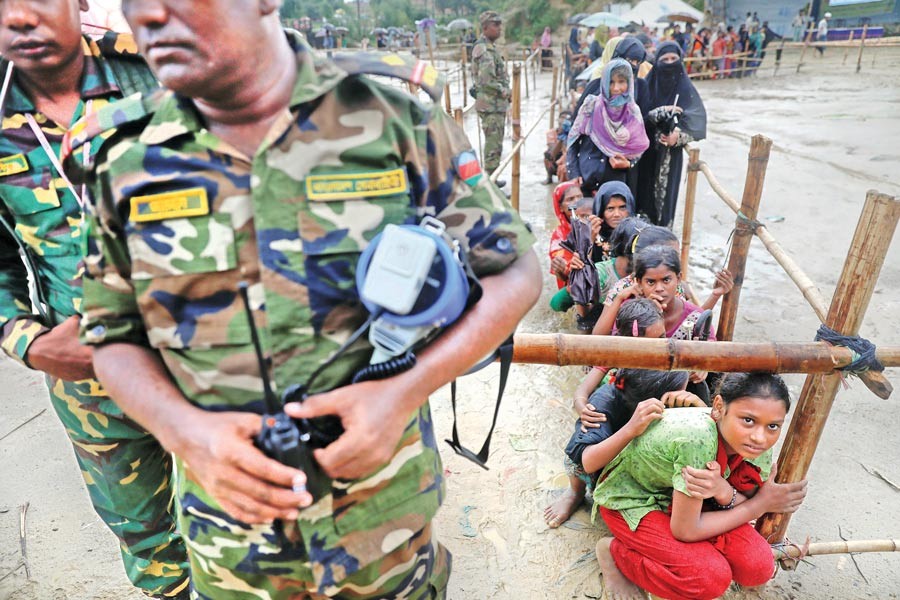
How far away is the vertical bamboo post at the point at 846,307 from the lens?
1.69m

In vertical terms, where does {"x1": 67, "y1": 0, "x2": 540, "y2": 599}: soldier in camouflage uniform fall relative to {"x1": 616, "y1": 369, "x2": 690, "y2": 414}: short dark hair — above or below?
above

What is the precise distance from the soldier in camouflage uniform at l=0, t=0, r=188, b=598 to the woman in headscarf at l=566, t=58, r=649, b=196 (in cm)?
390

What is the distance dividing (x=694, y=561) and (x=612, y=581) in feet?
1.12

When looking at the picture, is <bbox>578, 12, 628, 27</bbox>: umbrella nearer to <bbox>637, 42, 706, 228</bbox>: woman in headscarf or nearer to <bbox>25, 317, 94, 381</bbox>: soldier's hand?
<bbox>637, 42, 706, 228</bbox>: woman in headscarf

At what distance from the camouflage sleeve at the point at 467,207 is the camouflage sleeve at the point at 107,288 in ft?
1.74

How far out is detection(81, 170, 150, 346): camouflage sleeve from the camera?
96cm

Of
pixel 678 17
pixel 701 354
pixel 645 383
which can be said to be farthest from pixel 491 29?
pixel 678 17

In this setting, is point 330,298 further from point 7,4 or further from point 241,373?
point 7,4

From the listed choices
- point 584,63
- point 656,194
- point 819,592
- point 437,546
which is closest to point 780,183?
point 656,194

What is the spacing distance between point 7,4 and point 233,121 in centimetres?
82

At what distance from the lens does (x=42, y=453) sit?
2.95 metres

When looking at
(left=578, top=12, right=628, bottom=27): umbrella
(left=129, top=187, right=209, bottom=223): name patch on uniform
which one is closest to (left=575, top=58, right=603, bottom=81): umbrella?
(left=129, top=187, right=209, bottom=223): name patch on uniform

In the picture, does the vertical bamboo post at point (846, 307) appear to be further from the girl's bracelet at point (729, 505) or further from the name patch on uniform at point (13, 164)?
the name patch on uniform at point (13, 164)

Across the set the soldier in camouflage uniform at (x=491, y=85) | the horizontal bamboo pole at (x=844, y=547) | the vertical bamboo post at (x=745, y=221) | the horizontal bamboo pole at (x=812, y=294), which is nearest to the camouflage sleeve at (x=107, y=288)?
the horizontal bamboo pole at (x=812, y=294)
